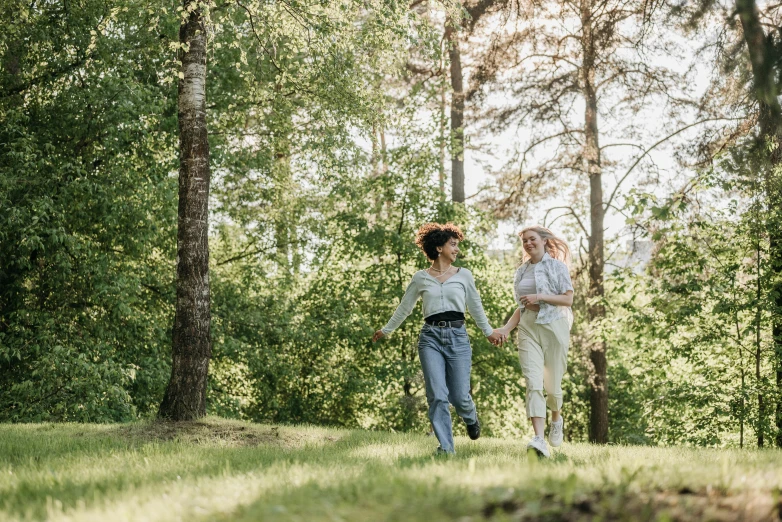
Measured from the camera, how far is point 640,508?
358 cm

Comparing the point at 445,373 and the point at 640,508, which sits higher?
the point at 445,373

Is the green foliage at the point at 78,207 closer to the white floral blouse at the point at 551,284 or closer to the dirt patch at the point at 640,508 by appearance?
the white floral blouse at the point at 551,284

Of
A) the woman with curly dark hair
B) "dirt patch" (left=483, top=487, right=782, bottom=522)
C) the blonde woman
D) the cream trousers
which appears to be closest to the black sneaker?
the woman with curly dark hair

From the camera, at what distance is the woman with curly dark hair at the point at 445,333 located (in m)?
6.96

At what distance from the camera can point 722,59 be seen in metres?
6.26

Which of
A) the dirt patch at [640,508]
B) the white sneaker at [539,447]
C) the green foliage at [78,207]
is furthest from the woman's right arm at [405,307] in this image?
the green foliage at [78,207]

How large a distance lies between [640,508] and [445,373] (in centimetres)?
368

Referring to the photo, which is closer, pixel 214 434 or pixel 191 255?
pixel 214 434

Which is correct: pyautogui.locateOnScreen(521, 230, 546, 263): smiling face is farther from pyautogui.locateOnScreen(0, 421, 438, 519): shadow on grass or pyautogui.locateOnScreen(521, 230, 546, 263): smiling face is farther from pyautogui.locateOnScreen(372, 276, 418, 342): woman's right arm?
pyautogui.locateOnScreen(0, 421, 438, 519): shadow on grass

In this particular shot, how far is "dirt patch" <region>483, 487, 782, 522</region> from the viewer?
3.49m

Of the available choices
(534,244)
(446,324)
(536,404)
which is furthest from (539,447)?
(534,244)

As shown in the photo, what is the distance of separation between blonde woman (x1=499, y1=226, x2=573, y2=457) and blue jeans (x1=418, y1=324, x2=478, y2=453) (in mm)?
566

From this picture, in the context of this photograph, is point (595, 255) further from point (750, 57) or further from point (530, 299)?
point (750, 57)

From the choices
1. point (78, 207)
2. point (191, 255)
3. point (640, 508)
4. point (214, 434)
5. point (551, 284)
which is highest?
point (78, 207)
